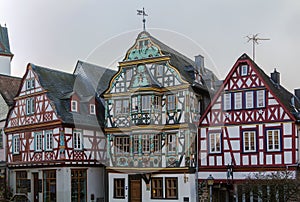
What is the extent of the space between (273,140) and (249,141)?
1.43 metres

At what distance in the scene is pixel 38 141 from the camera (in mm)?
37500

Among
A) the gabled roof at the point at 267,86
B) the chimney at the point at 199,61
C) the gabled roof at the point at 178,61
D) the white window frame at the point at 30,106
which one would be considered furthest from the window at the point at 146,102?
the white window frame at the point at 30,106

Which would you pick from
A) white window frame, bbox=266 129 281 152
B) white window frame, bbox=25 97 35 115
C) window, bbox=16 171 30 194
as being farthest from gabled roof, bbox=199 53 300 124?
window, bbox=16 171 30 194

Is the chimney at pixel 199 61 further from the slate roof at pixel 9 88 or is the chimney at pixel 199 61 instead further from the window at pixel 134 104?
the slate roof at pixel 9 88

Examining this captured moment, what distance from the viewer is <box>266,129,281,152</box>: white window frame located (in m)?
30.0

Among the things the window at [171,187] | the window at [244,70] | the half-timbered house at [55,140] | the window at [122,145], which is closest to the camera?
the window at [244,70]

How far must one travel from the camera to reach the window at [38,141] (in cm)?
3728

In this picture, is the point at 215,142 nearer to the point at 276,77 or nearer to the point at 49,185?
the point at 276,77

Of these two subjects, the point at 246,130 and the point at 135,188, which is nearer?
the point at 246,130

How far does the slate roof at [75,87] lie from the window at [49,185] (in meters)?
3.86

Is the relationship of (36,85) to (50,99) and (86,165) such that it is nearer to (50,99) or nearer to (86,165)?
(50,99)

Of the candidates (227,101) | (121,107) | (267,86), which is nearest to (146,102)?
→ (121,107)

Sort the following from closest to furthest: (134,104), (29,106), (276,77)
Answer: (276,77) < (134,104) < (29,106)

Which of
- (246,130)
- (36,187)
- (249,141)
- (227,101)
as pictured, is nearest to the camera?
(249,141)
